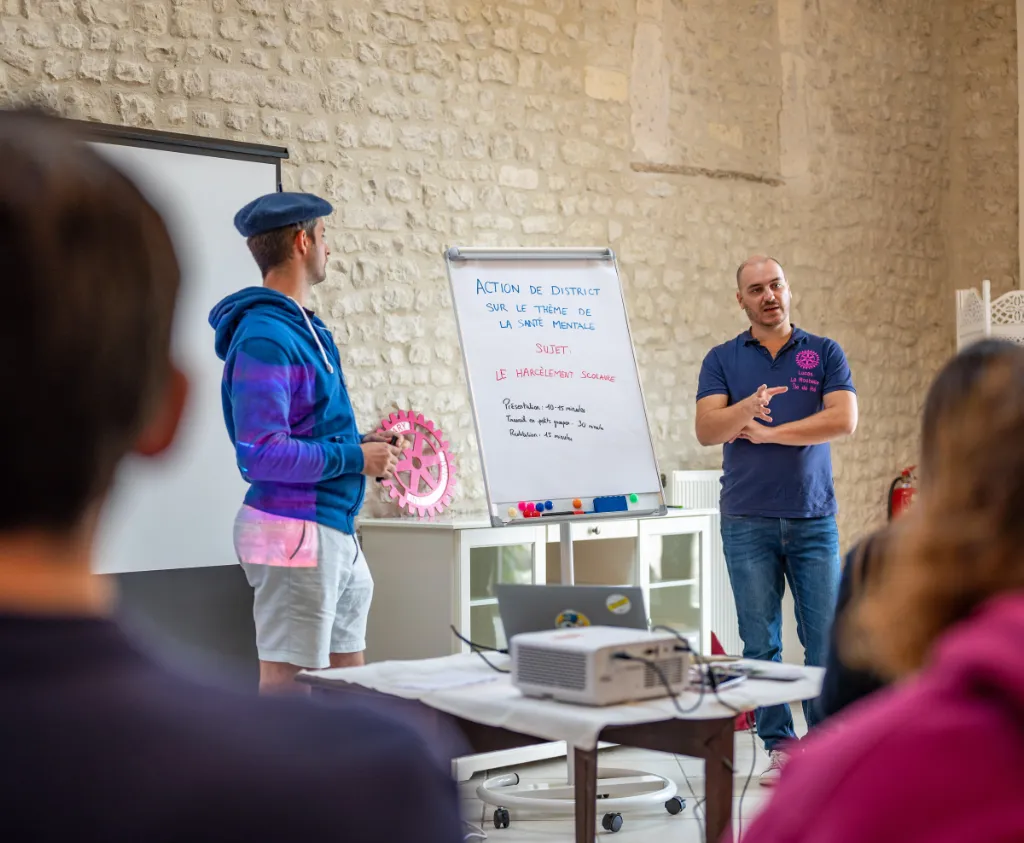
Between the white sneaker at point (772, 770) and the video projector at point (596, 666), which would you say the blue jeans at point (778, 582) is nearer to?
the white sneaker at point (772, 770)

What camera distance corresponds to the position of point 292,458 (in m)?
2.74

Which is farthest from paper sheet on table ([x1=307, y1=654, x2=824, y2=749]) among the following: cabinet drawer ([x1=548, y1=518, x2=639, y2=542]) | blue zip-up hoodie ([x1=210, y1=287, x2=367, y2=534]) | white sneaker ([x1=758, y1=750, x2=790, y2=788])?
cabinet drawer ([x1=548, y1=518, x2=639, y2=542])

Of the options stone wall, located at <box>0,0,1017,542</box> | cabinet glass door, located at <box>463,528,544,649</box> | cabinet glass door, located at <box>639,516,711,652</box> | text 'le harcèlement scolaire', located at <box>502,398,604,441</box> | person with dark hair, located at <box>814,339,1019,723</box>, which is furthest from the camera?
cabinet glass door, located at <box>639,516,711,652</box>

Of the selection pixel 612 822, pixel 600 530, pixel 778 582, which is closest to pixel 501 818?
pixel 612 822

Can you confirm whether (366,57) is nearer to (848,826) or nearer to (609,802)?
(609,802)

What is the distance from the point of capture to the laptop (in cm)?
238

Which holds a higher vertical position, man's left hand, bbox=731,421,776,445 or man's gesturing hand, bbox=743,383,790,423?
man's gesturing hand, bbox=743,383,790,423

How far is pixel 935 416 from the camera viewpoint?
115 cm

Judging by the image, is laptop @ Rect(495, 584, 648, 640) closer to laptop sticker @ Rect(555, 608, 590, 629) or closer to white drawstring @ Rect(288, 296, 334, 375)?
laptop sticker @ Rect(555, 608, 590, 629)

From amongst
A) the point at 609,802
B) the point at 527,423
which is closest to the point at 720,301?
the point at 527,423

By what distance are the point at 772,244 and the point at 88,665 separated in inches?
251

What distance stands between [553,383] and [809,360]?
945 mm

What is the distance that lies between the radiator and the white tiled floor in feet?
3.56

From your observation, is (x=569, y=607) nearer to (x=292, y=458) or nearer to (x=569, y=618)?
(x=569, y=618)
